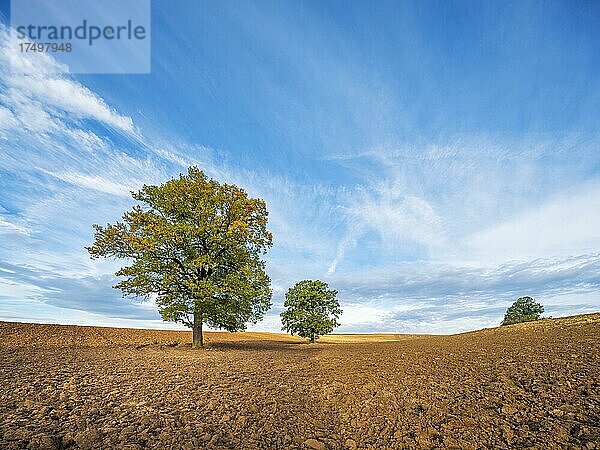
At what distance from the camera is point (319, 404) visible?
9.29m

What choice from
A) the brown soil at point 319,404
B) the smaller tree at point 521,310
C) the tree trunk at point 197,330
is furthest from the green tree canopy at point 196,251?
the smaller tree at point 521,310

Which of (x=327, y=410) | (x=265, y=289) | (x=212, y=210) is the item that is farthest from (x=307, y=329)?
(x=327, y=410)

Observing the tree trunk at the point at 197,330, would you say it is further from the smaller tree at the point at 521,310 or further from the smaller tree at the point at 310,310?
the smaller tree at the point at 521,310

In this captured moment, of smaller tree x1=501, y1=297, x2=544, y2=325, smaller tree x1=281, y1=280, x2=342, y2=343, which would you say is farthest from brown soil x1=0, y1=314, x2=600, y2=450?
smaller tree x1=501, y1=297, x2=544, y2=325

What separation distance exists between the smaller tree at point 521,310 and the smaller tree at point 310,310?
25.3m

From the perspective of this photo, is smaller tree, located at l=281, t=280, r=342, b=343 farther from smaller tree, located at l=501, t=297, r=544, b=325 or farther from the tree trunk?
smaller tree, located at l=501, t=297, r=544, b=325

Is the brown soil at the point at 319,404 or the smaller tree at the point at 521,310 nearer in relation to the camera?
the brown soil at the point at 319,404

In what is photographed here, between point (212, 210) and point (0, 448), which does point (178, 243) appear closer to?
point (212, 210)

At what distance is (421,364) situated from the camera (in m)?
12.9

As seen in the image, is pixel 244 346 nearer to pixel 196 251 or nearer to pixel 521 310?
pixel 196 251

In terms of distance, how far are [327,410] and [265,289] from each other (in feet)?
47.3

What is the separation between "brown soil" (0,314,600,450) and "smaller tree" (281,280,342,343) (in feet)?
77.8

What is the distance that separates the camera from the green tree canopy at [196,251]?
21391 millimetres

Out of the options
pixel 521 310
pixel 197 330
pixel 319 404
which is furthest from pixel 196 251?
pixel 521 310
